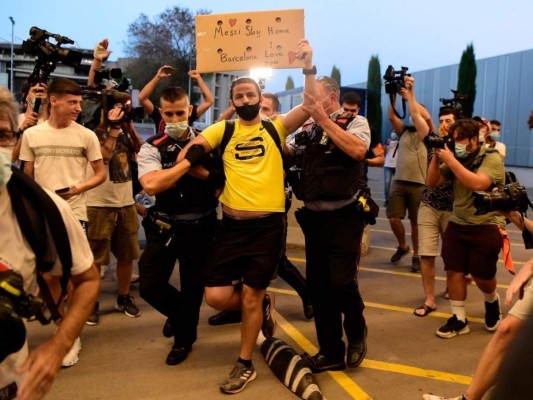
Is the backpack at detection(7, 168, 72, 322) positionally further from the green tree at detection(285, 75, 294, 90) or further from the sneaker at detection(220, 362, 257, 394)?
the green tree at detection(285, 75, 294, 90)

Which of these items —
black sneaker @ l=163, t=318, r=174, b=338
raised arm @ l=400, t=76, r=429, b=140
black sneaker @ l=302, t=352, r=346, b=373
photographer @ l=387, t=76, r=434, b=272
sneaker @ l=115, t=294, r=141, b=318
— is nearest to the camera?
black sneaker @ l=302, t=352, r=346, b=373

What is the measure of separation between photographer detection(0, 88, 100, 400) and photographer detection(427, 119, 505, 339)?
3.16m

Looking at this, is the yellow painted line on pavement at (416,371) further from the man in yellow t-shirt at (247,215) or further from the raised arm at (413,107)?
the raised arm at (413,107)

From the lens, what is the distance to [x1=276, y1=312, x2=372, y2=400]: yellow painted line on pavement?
3.50 meters

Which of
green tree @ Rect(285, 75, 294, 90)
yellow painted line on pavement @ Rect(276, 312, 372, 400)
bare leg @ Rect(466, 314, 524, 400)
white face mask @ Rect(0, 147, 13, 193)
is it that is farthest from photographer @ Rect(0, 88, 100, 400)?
green tree @ Rect(285, 75, 294, 90)

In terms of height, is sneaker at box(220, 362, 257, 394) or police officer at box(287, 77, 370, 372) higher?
police officer at box(287, 77, 370, 372)

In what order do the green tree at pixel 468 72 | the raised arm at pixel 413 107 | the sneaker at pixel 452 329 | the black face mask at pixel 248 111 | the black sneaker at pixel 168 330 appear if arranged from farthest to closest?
1. the green tree at pixel 468 72
2. the raised arm at pixel 413 107
3. the sneaker at pixel 452 329
4. the black sneaker at pixel 168 330
5. the black face mask at pixel 248 111

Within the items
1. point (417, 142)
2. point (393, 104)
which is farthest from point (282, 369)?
point (417, 142)

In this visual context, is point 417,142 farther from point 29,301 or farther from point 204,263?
point 29,301

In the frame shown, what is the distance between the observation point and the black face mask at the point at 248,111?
11.7 ft

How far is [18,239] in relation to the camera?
1658 millimetres

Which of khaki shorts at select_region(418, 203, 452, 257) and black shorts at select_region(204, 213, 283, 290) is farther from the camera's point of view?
khaki shorts at select_region(418, 203, 452, 257)

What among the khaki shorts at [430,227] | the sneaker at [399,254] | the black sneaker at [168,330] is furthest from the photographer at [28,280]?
the sneaker at [399,254]

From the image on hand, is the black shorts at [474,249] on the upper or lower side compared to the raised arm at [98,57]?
lower
